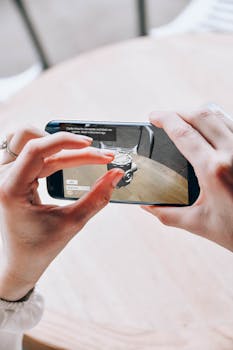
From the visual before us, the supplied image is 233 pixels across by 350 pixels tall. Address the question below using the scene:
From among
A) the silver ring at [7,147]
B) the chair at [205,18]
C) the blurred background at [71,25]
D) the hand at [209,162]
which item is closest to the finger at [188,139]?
the hand at [209,162]

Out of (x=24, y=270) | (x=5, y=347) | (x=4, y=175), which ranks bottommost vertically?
(x=5, y=347)

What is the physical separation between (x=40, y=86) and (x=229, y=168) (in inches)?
26.2

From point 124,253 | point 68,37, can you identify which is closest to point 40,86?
point 124,253

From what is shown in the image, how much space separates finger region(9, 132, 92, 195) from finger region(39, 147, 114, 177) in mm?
12

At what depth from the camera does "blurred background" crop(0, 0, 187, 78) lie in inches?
96.9

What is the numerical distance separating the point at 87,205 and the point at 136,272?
251 mm

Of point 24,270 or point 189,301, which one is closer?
point 24,270

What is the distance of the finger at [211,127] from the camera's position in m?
0.66

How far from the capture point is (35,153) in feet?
2.09

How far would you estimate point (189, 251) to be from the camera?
36.0 inches

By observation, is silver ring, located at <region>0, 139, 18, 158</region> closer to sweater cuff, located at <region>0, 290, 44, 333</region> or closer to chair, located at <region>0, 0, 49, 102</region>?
sweater cuff, located at <region>0, 290, 44, 333</region>

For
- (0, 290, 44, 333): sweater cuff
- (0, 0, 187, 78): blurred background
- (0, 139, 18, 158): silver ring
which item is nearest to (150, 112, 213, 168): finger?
(0, 139, 18, 158): silver ring

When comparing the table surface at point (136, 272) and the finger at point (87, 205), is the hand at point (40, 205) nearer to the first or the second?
the finger at point (87, 205)

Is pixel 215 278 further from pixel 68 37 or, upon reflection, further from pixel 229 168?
pixel 68 37
